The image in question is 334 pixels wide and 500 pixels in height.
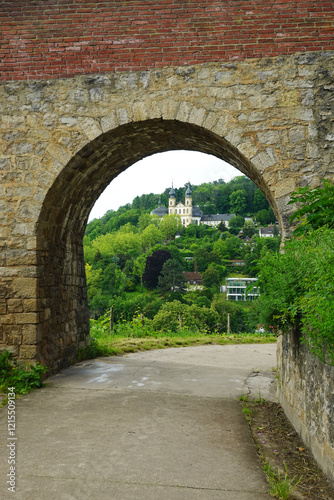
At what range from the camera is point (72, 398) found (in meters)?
5.15

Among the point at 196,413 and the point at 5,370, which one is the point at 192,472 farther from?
the point at 5,370

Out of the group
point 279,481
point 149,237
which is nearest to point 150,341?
point 279,481

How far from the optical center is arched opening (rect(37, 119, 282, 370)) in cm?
600

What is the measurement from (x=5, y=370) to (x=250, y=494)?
3839mm

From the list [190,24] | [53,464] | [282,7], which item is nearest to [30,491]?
[53,464]

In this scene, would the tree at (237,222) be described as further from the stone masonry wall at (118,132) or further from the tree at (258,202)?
the stone masonry wall at (118,132)

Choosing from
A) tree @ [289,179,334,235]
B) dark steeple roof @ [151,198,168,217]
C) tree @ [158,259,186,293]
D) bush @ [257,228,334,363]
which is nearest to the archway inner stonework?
tree @ [289,179,334,235]

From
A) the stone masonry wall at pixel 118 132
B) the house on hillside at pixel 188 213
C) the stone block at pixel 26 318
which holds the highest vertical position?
the house on hillside at pixel 188 213

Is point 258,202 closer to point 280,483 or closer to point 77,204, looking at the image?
point 77,204

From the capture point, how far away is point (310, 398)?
3.42 meters

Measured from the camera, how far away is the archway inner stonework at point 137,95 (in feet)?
18.1

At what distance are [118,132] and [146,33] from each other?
129cm

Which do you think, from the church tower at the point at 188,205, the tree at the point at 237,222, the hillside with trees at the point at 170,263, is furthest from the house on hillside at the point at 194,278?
the church tower at the point at 188,205

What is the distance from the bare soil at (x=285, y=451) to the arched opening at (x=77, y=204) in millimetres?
2407
